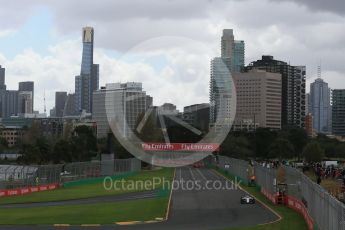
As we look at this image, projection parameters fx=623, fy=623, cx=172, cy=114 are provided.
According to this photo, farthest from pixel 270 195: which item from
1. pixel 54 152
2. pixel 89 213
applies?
pixel 54 152

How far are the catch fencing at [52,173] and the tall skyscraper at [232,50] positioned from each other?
92.8 ft

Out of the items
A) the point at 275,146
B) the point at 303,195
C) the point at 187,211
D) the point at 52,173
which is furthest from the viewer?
the point at 275,146

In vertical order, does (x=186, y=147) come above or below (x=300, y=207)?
below

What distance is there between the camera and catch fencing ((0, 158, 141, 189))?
57375 mm

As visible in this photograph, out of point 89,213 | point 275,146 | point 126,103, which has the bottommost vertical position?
point 89,213

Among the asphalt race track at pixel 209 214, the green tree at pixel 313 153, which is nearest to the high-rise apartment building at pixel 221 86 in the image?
the asphalt race track at pixel 209 214

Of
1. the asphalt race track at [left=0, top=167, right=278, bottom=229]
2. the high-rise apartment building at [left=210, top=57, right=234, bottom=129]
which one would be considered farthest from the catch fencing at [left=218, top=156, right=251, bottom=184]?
the asphalt race track at [left=0, top=167, right=278, bottom=229]

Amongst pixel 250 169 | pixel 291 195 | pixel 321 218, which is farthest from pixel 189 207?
pixel 250 169

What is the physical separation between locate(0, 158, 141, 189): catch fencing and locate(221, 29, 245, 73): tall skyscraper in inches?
1114

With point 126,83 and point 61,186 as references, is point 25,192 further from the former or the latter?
point 126,83

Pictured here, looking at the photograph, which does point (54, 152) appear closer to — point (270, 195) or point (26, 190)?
point (26, 190)

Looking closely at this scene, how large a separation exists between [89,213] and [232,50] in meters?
103

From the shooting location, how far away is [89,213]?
35.4 metres

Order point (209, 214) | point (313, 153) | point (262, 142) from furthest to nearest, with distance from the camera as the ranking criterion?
1. point (262, 142)
2. point (313, 153)
3. point (209, 214)
